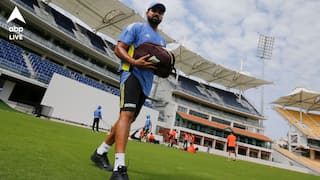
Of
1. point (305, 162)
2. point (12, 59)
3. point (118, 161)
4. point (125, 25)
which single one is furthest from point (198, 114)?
point (118, 161)

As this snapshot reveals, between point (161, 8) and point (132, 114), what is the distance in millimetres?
1210

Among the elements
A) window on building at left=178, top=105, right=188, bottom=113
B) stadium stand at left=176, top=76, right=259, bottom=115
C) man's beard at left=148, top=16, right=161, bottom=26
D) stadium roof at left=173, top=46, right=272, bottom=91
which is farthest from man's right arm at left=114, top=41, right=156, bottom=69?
stadium stand at left=176, top=76, right=259, bottom=115

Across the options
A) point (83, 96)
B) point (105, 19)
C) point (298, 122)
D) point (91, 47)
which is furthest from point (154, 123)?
point (298, 122)

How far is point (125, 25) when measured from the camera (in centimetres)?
3425

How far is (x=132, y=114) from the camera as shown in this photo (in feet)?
7.48

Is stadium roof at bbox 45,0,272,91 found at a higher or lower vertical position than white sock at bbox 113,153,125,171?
higher

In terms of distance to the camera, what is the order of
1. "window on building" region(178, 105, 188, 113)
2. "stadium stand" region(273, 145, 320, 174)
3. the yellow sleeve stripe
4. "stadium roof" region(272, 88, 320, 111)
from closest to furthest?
the yellow sleeve stripe
"stadium stand" region(273, 145, 320, 174)
"window on building" region(178, 105, 188, 113)
"stadium roof" region(272, 88, 320, 111)

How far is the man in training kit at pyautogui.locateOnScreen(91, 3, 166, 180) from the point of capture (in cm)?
221

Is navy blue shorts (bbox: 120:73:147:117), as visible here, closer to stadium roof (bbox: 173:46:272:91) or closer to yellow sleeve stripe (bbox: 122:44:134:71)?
yellow sleeve stripe (bbox: 122:44:134:71)

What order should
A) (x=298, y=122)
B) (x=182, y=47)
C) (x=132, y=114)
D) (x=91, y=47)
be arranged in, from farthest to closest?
(x=298, y=122) < (x=182, y=47) < (x=91, y=47) < (x=132, y=114)

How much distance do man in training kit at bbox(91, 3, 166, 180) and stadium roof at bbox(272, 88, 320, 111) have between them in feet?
166

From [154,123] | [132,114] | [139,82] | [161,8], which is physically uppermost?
[154,123]

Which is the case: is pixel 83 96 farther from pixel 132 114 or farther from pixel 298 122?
pixel 298 122

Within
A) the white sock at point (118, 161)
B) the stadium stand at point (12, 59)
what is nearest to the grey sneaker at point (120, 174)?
the white sock at point (118, 161)
